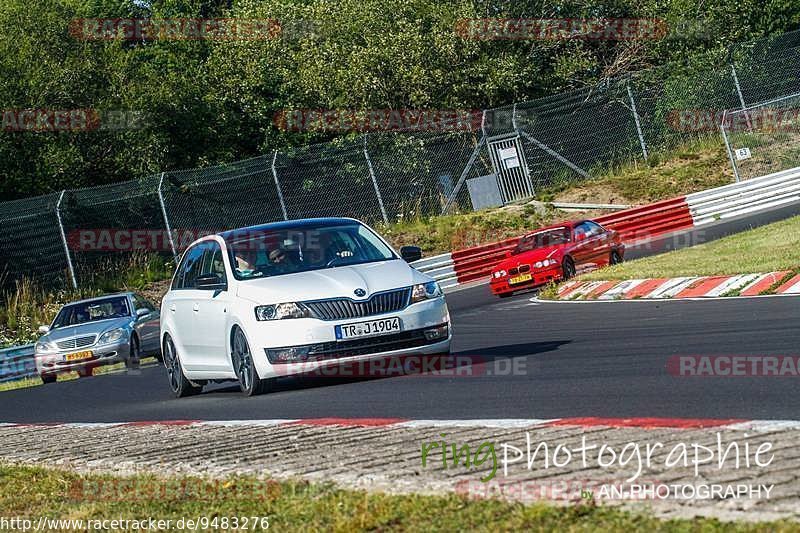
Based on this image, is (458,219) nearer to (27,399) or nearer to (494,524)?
(27,399)

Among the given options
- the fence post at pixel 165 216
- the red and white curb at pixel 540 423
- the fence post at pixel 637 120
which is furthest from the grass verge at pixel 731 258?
the fence post at pixel 165 216

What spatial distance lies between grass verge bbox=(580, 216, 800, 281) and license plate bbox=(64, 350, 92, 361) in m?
8.40

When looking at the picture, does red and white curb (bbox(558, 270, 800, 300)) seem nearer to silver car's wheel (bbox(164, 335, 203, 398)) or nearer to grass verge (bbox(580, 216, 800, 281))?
grass verge (bbox(580, 216, 800, 281))

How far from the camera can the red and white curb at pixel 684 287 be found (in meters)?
15.6

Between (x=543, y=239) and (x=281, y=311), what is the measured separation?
13915 mm

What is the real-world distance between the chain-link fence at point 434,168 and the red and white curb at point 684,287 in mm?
12048

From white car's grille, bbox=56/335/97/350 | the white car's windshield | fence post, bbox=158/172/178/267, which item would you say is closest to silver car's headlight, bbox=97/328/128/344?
white car's grille, bbox=56/335/97/350

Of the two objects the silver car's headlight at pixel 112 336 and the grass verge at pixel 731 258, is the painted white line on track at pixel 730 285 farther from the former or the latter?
the silver car's headlight at pixel 112 336

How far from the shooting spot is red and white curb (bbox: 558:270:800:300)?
15.6 metres

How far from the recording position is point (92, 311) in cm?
2233

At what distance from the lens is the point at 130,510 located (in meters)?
5.94

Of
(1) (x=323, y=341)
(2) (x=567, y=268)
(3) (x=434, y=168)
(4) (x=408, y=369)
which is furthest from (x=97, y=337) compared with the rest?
(3) (x=434, y=168)

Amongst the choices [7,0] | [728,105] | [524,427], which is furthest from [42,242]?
[524,427]

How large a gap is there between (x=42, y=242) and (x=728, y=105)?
61.6ft
